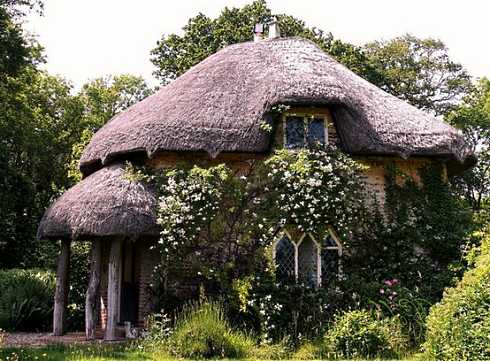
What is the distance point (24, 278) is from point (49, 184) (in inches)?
485

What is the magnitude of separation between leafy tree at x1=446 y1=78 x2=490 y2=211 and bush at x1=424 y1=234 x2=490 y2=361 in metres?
23.6

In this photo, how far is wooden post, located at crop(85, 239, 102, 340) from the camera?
44.2ft

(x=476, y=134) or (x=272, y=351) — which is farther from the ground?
(x=476, y=134)

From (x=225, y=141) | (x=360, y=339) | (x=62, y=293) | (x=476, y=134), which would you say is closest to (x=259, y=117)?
(x=225, y=141)

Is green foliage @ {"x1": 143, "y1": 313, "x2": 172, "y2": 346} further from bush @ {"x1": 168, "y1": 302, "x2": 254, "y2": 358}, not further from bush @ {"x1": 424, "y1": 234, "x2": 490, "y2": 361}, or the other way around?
bush @ {"x1": 424, "y1": 234, "x2": 490, "y2": 361}

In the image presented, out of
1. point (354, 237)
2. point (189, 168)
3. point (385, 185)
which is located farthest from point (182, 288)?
point (385, 185)

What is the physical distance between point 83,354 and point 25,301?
6576mm

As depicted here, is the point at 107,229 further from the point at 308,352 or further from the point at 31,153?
the point at 31,153

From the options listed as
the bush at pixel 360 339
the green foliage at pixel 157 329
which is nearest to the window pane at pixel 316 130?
the bush at pixel 360 339

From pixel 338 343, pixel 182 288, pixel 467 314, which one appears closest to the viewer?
pixel 467 314

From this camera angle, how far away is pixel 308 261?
14.5 meters

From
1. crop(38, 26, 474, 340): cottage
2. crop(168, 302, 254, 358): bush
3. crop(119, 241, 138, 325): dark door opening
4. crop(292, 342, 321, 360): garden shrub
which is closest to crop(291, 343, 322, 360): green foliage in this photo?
crop(292, 342, 321, 360): garden shrub

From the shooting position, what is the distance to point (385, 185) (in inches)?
598

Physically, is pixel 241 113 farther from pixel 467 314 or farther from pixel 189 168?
pixel 467 314
